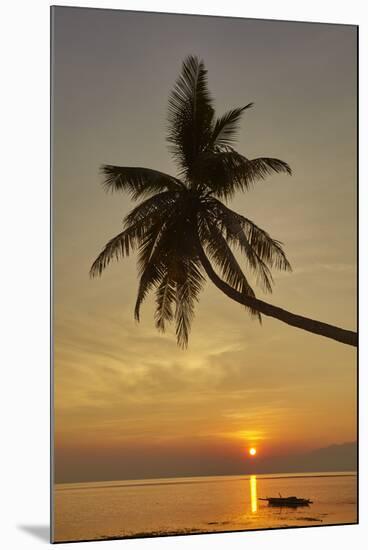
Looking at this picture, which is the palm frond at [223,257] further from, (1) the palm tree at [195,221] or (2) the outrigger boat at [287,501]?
(2) the outrigger boat at [287,501]

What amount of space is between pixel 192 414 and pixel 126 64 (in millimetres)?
2275

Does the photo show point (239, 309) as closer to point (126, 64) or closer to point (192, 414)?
point (192, 414)

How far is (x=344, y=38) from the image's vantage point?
8781 millimetres

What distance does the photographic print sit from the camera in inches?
321

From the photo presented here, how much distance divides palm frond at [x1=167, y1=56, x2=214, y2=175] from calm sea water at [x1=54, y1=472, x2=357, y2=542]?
2.05m

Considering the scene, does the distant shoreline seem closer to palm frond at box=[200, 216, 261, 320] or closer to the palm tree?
the palm tree

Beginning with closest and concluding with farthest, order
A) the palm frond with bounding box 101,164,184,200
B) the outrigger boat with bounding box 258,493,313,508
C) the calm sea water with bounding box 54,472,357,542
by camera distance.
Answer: the calm sea water with bounding box 54,472,357,542, the palm frond with bounding box 101,164,184,200, the outrigger boat with bounding box 258,493,313,508

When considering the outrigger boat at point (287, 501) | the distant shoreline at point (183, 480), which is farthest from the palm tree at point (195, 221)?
the outrigger boat at point (287, 501)

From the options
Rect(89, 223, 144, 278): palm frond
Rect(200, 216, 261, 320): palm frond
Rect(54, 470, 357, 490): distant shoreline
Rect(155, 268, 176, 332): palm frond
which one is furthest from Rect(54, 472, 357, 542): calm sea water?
Rect(89, 223, 144, 278): palm frond

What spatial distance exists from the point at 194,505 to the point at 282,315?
135 cm

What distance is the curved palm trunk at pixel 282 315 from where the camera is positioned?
8445 mm

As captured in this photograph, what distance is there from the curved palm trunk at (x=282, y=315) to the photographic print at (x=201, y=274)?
0.04 ft

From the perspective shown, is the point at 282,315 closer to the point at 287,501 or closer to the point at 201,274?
the point at 201,274

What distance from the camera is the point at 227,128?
849cm
